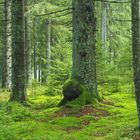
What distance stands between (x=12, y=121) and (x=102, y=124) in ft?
8.59

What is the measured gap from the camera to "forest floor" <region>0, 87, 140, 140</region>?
8.53 m

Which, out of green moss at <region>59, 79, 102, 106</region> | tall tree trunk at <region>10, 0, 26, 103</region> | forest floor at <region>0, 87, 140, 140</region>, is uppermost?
tall tree trunk at <region>10, 0, 26, 103</region>

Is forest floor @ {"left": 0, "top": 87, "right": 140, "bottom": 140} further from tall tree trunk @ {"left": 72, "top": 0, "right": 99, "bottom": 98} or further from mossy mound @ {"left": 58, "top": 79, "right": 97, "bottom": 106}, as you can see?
tall tree trunk @ {"left": 72, "top": 0, "right": 99, "bottom": 98}

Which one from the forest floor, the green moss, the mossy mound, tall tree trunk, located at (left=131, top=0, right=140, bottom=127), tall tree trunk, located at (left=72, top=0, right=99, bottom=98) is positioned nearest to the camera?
tall tree trunk, located at (left=131, top=0, right=140, bottom=127)

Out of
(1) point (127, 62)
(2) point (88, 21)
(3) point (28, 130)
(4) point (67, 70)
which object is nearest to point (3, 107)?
(3) point (28, 130)

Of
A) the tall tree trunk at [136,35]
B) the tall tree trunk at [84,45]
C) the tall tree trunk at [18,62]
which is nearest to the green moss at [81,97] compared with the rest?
the tall tree trunk at [84,45]

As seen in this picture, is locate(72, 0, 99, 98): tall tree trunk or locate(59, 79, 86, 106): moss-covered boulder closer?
locate(59, 79, 86, 106): moss-covered boulder

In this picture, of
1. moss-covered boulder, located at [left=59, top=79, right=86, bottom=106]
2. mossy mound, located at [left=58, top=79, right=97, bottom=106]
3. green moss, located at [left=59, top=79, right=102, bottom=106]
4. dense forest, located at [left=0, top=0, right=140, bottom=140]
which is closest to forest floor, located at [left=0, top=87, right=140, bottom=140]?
dense forest, located at [left=0, top=0, right=140, bottom=140]

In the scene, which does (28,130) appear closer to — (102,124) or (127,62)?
(102,124)

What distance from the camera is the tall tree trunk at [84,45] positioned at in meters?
13.0

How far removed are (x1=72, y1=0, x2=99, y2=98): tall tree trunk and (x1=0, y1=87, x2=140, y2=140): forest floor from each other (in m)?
1.09

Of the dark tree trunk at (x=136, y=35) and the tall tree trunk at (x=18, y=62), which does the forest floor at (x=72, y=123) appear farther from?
the dark tree trunk at (x=136, y=35)

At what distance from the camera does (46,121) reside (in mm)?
10930

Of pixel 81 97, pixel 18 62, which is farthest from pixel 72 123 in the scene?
pixel 18 62
